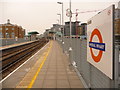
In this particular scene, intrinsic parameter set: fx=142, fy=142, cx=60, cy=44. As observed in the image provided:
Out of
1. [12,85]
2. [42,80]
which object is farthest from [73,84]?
[12,85]

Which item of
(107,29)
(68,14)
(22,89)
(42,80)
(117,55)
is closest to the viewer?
(117,55)

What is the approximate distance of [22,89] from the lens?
6473mm

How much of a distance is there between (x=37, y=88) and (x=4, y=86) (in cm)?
174

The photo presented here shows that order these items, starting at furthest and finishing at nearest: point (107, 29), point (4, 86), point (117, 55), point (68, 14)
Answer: point (68, 14)
point (4, 86)
point (107, 29)
point (117, 55)

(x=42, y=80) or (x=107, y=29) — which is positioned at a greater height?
(x=107, y=29)

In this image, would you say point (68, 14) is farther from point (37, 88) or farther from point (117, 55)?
point (117, 55)

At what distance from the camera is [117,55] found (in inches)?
117

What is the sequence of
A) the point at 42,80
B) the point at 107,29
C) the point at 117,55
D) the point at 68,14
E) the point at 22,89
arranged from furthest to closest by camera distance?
the point at 68,14 → the point at 42,80 → the point at 22,89 → the point at 107,29 → the point at 117,55

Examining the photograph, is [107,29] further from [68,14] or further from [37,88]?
[68,14]

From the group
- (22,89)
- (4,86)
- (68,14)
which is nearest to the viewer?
(22,89)

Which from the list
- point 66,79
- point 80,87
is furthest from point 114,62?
point 66,79

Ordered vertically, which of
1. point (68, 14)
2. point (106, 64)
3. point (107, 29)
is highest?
point (68, 14)

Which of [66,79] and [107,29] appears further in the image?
[66,79]

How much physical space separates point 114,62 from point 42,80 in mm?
5477
